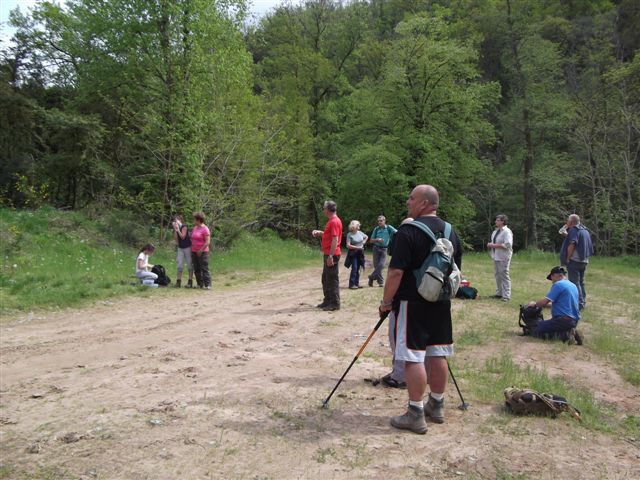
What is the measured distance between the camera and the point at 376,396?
17.4ft

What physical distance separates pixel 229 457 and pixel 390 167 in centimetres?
2639

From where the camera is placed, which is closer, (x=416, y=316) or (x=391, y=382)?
(x=416, y=316)

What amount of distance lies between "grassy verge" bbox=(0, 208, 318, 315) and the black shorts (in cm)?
782

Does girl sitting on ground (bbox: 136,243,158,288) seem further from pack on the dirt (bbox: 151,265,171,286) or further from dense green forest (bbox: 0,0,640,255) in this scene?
dense green forest (bbox: 0,0,640,255)

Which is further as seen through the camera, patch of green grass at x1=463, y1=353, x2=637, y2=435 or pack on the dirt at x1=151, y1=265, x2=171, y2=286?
pack on the dirt at x1=151, y1=265, x2=171, y2=286

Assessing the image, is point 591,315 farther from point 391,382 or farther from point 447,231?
point 447,231

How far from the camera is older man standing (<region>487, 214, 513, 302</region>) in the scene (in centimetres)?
1139

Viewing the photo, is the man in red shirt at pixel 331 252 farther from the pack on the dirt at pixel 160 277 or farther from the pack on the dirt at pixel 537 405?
the pack on the dirt at pixel 537 405

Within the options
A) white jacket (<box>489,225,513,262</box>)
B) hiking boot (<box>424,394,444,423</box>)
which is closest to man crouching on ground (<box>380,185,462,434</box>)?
hiking boot (<box>424,394,444,423</box>)

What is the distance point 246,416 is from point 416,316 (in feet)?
5.99

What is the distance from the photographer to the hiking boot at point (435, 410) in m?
4.60

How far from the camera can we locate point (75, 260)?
43.9 ft

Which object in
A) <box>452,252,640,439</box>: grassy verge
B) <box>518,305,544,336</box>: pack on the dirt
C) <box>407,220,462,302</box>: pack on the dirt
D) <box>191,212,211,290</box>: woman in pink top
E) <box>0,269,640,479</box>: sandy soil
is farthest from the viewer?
<box>191,212,211,290</box>: woman in pink top

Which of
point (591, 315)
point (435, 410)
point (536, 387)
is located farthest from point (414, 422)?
point (591, 315)
